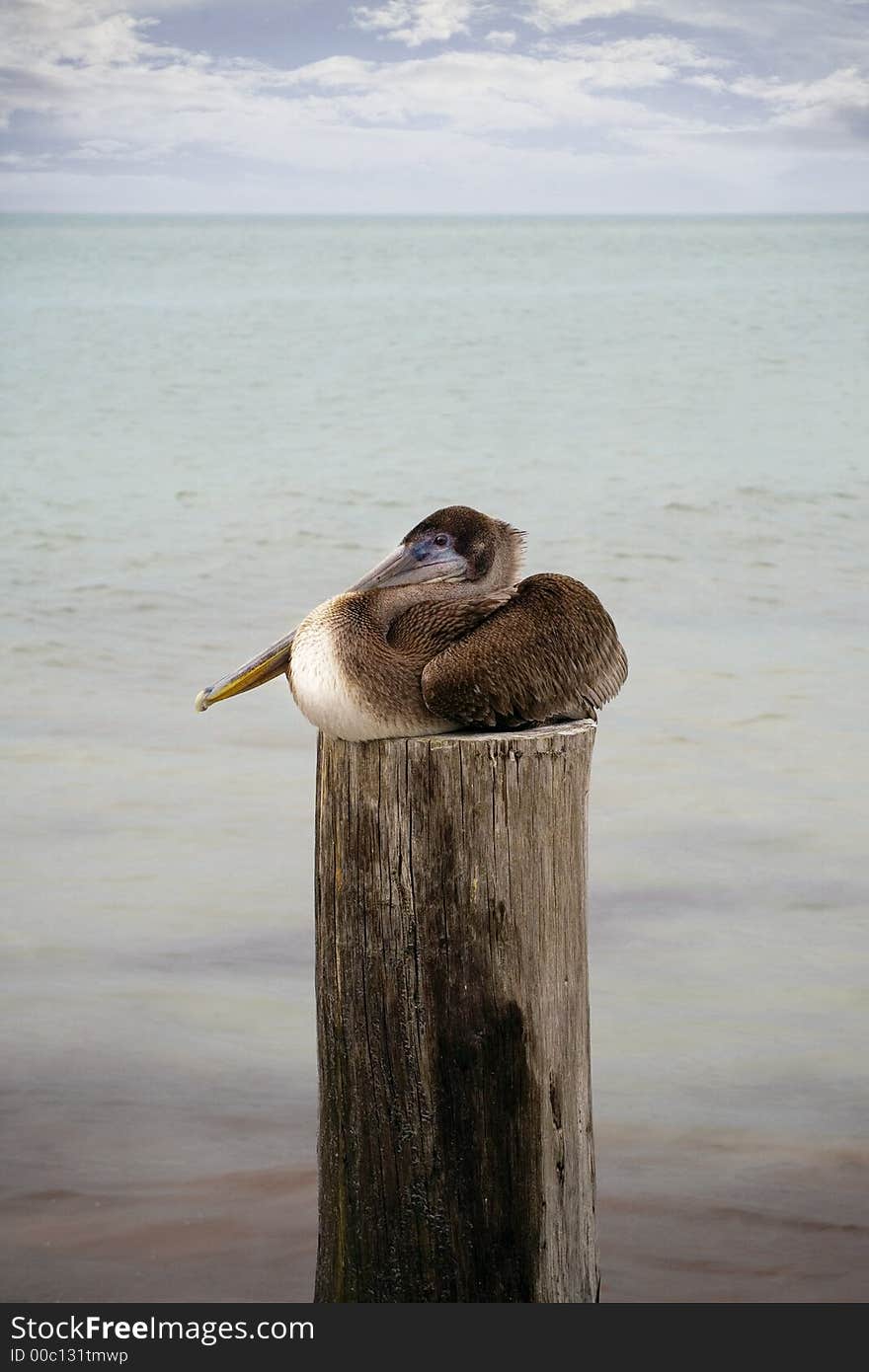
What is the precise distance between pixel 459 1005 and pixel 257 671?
684 millimetres

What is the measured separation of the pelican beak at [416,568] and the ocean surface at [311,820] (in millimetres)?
1652

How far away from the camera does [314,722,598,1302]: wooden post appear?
2.50m

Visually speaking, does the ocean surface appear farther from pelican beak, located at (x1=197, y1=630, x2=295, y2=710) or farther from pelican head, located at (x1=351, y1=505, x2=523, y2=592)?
pelican head, located at (x1=351, y1=505, x2=523, y2=592)

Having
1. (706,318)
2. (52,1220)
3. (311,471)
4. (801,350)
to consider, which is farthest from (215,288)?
(52,1220)

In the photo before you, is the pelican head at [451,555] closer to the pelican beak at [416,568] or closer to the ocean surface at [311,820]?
the pelican beak at [416,568]

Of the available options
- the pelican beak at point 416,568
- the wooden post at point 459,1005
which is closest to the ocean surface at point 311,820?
the wooden post at point 459,1005

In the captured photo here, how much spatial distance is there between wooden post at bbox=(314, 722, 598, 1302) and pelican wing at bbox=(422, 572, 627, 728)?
0.17 ft

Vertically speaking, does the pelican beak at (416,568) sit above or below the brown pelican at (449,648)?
above

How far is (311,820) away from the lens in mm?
6590

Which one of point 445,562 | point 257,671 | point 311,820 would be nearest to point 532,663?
point 445,562

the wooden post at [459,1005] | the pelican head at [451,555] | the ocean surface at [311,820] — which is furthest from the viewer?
the ocean surface at [311,820]

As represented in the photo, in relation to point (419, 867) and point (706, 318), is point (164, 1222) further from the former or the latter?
point (706, 318)

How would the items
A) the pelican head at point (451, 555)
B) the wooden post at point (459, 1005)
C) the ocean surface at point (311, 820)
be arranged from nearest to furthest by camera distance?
the wooden post at point (459, 1005) → the pelican head at point (451, 555) → the ocean surface at point (311, 820)

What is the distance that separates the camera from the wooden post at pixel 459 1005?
2.50 meters
